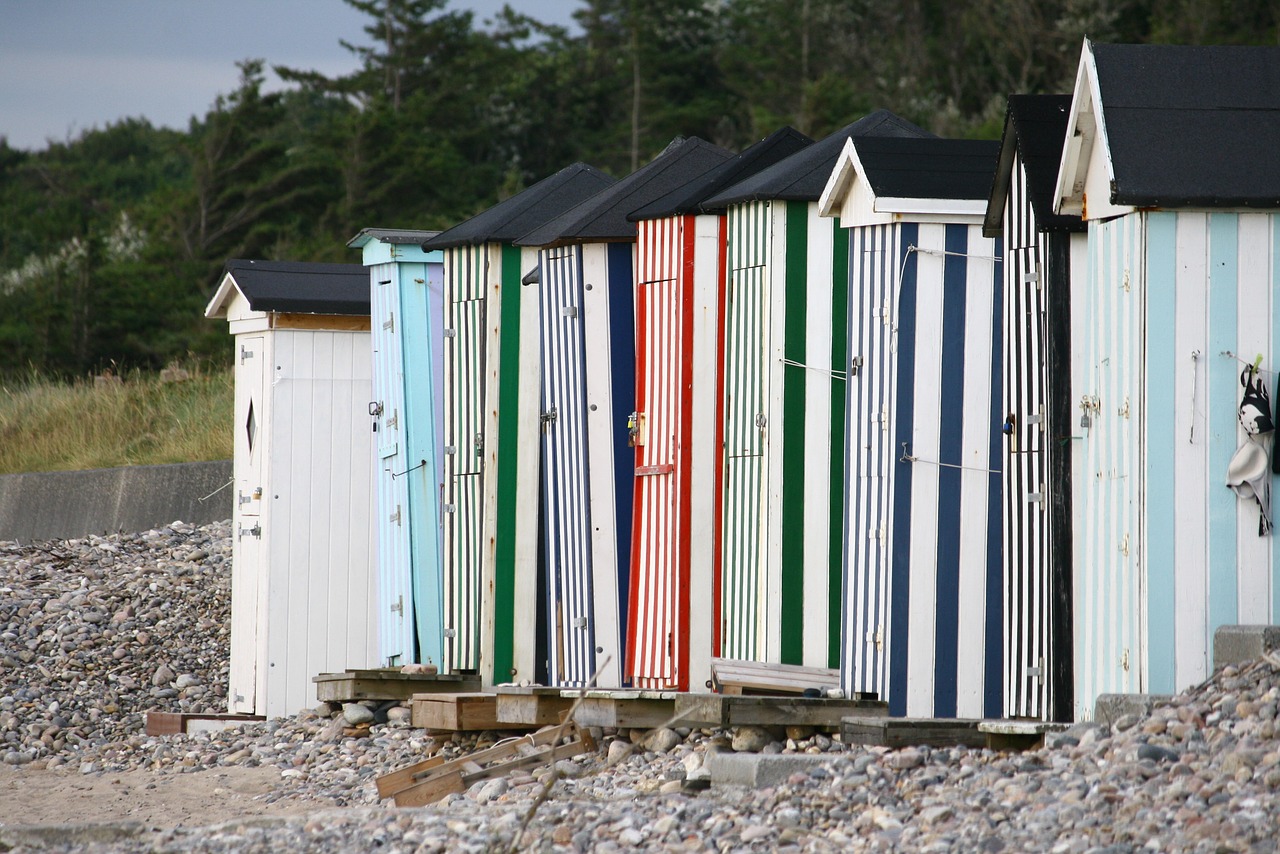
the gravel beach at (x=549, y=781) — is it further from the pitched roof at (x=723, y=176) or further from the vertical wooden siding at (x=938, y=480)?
the pitched roof at (x=723, y=176)

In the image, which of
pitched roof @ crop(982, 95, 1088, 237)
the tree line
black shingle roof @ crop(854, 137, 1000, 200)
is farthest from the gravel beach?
the tree line

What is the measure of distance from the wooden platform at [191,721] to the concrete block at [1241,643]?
754 cm

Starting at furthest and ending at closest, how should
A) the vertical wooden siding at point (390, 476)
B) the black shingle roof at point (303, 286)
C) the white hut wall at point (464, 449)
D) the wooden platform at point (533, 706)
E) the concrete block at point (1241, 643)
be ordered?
the black shingle roof at point (303, 286), the vertical wooden siding at point (390, 476), the white hut wall at point (464, 449), the wooden platform at point (533, 706), the concrete block at point (1241, 643)

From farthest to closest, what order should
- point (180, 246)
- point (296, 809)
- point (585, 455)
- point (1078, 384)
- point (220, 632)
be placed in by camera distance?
point (180, 246) → point (220, 632) → point (585, 455) → point (296, 809) → point (1078, 384)

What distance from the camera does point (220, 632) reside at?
14.1 meters

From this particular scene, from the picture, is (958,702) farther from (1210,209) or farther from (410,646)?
(410,646)

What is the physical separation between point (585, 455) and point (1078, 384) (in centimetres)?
335

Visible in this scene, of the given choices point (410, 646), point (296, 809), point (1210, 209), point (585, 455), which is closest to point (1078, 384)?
point (1210, 209)

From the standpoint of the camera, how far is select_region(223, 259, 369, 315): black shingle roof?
12.2 meters

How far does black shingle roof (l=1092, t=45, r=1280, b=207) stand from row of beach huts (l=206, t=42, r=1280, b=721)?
1cm

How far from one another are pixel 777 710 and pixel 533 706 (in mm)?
1738

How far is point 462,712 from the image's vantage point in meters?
9.55

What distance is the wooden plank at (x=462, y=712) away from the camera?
31.3 ft

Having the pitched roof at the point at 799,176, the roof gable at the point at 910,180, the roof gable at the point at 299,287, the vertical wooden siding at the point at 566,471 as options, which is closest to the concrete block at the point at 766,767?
the roof gable at the point at 910,180
